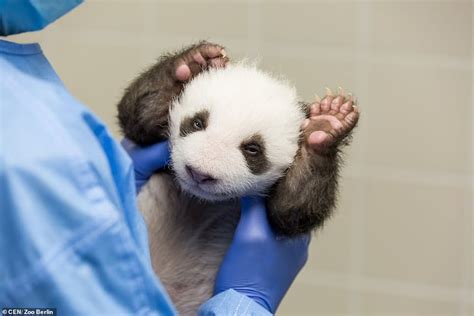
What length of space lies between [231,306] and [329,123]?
340 millimetres

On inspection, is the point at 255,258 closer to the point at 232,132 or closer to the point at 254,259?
the point at 254,259

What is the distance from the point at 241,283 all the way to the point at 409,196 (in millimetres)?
845

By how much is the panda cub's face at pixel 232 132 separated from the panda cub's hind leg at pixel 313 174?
0.02 m

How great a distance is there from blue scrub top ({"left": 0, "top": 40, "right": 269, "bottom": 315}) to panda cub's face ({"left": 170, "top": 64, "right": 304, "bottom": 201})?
1.07 feet

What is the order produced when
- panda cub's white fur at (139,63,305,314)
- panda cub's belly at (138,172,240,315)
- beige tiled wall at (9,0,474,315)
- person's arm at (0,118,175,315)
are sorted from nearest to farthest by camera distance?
person's arm at (0,118,175,315)
panda cub's white fur at (139,63,305,314)
panda cub's belly at (138,172,240,315)
beige tiled wall at (9,0,474,315)

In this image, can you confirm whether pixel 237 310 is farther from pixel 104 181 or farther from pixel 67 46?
pixel 67 46

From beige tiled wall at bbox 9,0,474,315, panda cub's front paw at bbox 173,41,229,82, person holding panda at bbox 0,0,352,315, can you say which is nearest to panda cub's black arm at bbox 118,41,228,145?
panda cub's front paw at bbox 173,41,229,82

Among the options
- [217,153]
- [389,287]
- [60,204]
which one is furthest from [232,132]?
[389,287]

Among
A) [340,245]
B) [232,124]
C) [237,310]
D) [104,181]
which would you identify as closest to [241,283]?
[237,310]

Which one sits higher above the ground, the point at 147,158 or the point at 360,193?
the point at 147,158

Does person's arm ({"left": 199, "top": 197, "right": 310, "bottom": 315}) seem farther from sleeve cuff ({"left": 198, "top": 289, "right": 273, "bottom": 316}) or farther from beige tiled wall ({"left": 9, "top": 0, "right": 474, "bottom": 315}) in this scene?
beige tiled wall ({"left": 9, "top": 0, "right": 474, "bottom": 315})

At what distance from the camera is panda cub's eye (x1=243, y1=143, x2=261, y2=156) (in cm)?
107

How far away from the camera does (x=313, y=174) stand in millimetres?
1084

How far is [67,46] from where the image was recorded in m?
1.84
